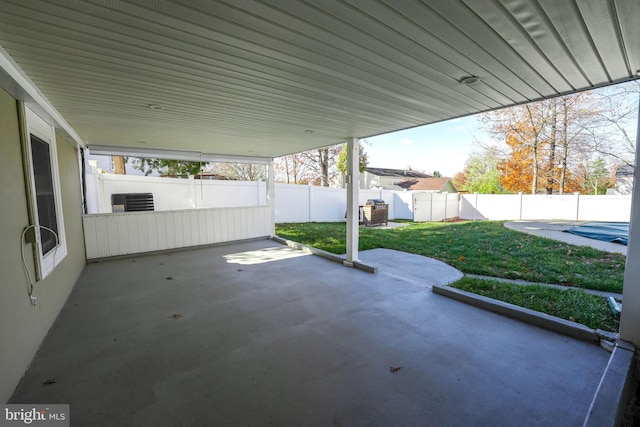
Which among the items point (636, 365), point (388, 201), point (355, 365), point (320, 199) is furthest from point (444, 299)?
point (388, 201)

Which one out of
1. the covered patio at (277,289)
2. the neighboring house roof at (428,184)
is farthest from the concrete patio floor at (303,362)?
the neighboring house roof at (428,184)

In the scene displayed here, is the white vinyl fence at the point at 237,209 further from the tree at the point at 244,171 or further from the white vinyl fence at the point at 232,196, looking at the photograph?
the tree at the point at 244,171

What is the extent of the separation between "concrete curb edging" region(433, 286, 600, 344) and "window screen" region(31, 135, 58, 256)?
4.52m

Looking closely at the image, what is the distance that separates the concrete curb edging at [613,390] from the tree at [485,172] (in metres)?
15.7

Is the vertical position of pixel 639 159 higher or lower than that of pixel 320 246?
higher

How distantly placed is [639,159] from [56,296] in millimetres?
5695

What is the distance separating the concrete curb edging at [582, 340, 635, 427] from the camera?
1651mm

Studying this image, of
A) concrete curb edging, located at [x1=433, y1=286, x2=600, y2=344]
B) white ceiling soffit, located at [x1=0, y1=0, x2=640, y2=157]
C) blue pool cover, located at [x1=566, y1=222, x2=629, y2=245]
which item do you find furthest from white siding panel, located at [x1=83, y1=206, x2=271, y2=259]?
blue pool cover, located at [x1=566, y1=222, x2=629, y2=245]

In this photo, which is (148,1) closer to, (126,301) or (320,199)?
(126,301)

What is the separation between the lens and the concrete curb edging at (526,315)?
259cm

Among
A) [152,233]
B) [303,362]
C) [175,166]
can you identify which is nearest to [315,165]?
[175,166]

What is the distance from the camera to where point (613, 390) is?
186 cm

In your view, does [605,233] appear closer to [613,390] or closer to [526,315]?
[526,315]

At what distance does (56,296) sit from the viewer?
3.11 meters
